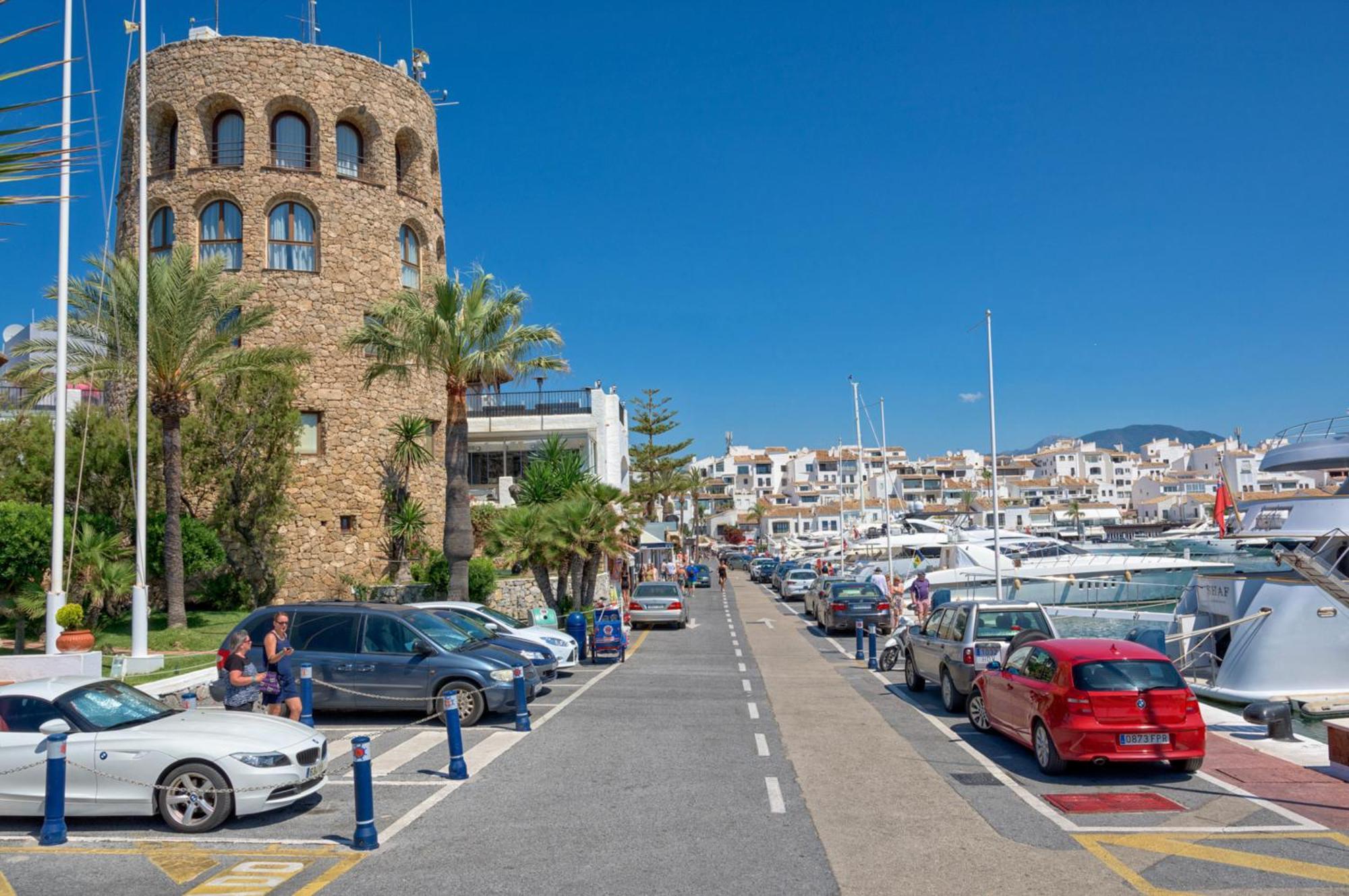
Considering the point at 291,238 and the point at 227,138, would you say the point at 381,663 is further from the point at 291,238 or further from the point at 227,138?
the point at 227,138

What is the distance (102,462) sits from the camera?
28250mm

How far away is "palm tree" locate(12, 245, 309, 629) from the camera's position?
79.5ft

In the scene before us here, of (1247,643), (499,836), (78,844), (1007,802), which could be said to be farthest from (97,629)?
(1247,643)

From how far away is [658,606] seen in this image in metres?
32.6

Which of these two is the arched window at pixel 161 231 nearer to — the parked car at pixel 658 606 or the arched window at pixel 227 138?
the arched window at pixel 227 138

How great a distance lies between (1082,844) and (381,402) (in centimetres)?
3128

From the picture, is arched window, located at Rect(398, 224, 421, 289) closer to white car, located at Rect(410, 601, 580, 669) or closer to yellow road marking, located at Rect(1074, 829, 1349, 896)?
white car, located at Rect(410, 601, 580, 669)

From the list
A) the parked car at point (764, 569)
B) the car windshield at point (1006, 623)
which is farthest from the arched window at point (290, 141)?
the parked car at point (764, 569)

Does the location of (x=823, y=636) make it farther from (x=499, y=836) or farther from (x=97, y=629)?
(x=499, y=836)

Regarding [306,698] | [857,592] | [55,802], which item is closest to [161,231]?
[857,592]

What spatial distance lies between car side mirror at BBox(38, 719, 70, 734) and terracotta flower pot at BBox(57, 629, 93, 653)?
839cm

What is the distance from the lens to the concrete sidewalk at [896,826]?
25.1 ft

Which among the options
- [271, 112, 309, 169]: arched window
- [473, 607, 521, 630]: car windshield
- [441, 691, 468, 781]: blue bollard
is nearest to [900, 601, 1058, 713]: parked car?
[441, 691, 468, 781]: blue bollard

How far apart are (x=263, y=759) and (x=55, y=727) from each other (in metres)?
1.67
